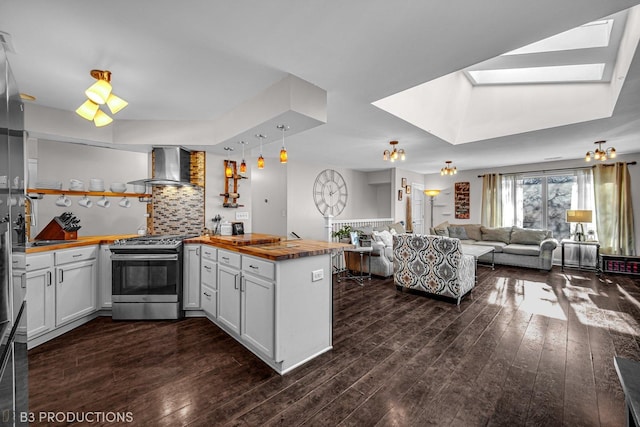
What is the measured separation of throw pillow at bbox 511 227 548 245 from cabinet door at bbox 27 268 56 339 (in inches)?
306

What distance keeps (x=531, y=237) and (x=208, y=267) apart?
6.55m

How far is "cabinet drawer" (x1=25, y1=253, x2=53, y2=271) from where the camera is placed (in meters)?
2.29

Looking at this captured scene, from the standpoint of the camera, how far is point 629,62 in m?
2.03

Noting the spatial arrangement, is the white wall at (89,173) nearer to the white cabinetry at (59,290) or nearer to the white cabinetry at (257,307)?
the white cabinetry at (59,290)

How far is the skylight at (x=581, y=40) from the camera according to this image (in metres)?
2.41

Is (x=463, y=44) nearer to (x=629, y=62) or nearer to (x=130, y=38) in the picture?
(x=629, y=62)

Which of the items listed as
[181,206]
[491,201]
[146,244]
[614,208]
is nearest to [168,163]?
[181,206]

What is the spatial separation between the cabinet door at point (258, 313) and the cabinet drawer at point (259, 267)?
0.05 metres

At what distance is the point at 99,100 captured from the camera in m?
2.04

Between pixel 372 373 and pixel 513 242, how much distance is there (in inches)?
224

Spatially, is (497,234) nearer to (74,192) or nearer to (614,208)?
(614,208)

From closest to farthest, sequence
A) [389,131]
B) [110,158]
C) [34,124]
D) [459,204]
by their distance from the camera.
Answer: [34,124], [389,131], [110,158], [459,204]

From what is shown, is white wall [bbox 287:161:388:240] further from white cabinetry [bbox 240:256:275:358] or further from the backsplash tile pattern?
white cabinetry [bbox 240:256:275:358]

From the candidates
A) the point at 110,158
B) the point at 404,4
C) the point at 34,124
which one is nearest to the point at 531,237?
the point at 404,4
